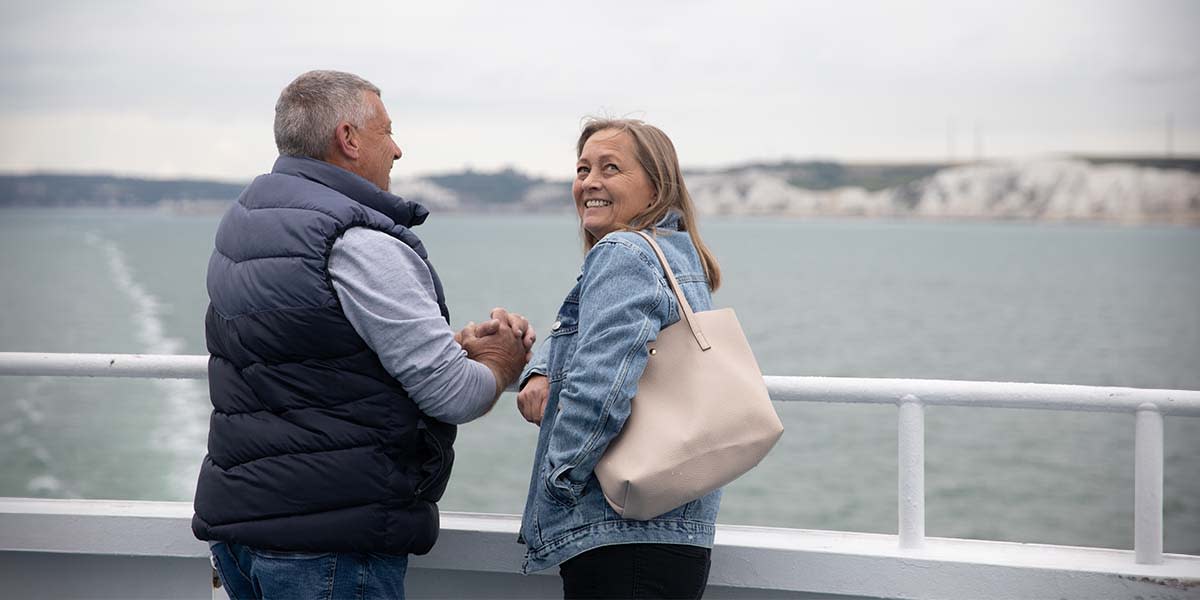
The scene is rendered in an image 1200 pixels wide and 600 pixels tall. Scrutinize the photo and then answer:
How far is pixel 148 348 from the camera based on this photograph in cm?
2819

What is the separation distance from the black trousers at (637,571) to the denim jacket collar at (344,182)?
79 centimetres

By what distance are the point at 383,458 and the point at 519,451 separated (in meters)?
22.5

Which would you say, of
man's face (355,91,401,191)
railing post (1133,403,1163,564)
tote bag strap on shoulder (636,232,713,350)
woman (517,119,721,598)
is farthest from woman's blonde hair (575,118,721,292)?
railing post (1133,403,1163,564)

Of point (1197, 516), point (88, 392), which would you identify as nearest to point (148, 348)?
point (88, 392)

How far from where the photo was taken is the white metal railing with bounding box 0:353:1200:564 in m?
2.45

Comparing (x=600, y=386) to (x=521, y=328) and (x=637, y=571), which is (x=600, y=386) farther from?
(x=521, y=328)

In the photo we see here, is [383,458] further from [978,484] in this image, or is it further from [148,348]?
[148,348]

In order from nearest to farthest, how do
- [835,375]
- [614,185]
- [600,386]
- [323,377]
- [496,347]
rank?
1. [600,386]
2. [323,377]
3. [614,185]
4. [496,347]
5. [835,375]

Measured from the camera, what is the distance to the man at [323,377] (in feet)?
6.88

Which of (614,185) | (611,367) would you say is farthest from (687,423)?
(614,185)

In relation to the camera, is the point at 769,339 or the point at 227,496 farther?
the point at 769,339

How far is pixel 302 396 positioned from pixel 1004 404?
1.56 m

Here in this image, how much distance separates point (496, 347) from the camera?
7.98ft

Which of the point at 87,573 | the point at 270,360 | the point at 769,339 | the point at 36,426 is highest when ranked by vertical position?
the point at 270,360
